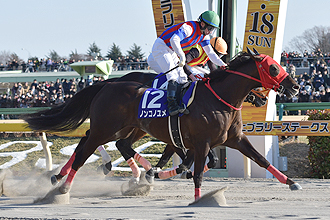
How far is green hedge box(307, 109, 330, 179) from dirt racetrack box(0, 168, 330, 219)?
511mm

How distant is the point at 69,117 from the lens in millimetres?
5656

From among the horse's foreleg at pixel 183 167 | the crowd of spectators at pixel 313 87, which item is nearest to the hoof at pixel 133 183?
the horse's foreleg at pixel 183 167

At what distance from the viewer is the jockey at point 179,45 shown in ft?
15.4

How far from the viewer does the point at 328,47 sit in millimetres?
44812

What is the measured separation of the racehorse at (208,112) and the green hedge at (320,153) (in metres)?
2.56

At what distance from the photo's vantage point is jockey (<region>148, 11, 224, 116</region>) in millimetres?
4684

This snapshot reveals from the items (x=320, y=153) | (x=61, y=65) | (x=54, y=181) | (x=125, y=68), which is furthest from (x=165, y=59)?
(x=61, y=65)

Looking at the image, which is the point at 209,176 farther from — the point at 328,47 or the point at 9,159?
the point at 328,47

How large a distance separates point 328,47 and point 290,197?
43.3 meters

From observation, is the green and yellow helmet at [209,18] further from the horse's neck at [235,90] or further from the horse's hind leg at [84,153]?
the horse's hind leg at [84,153]

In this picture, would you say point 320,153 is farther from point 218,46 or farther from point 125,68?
point 125,68

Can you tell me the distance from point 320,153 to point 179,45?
3622 millimetres

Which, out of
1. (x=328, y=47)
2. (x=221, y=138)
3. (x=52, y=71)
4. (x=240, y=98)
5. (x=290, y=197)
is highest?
(x=328, y=47)

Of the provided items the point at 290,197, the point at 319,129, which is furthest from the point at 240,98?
the point at 319,129
